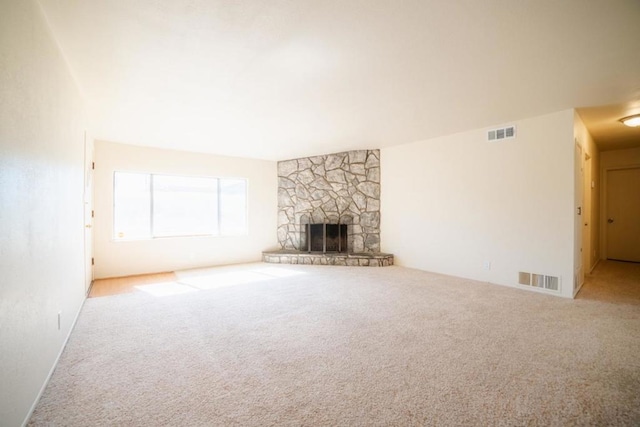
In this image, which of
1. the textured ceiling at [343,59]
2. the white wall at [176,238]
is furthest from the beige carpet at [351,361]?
the textured ceiling at [343,59]

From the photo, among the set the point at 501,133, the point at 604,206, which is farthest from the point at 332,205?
the point at 604,206

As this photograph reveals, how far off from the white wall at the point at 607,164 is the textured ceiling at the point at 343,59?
12.2 feet

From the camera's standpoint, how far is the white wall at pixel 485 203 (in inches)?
142

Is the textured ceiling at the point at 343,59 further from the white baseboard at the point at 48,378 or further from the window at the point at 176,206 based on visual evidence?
the white baseboard at the point at 48,378

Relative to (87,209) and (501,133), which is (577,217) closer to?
(501,133)

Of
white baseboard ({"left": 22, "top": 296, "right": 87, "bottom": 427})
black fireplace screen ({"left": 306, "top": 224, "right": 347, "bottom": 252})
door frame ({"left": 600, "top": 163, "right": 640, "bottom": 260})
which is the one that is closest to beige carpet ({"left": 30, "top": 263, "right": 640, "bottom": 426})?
white baseboard ({"left": 22, "top": 296, "right": 87, "bottom": 427})

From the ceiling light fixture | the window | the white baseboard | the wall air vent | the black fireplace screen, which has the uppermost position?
the ceiling light fixture

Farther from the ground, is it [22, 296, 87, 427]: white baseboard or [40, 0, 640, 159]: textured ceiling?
[40, 0, 640, 159]: textured ceiling

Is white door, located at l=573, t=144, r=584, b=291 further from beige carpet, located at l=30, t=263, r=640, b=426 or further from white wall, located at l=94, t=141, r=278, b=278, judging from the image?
white wall, located at l=94, t=141, r=278, b=278

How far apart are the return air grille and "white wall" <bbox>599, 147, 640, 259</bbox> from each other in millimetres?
3903

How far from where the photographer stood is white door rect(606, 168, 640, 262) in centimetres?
573

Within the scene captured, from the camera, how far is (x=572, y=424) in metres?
1.45

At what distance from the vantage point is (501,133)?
4.09m

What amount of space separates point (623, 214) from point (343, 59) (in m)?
7.15
